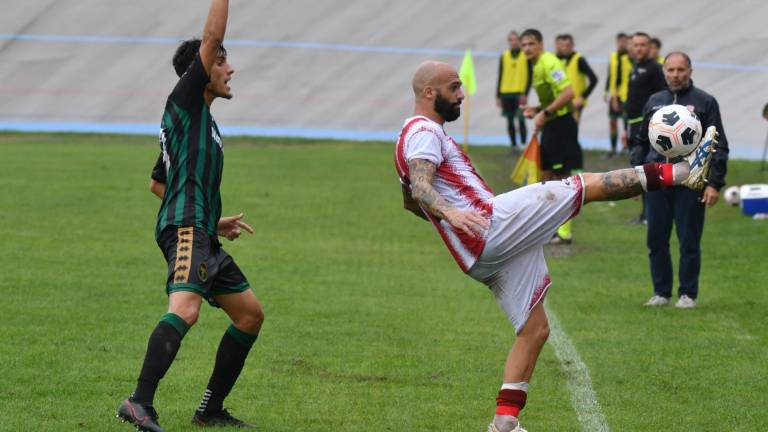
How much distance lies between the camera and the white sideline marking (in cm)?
692

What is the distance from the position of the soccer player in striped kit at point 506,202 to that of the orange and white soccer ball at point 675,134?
0.61 feet

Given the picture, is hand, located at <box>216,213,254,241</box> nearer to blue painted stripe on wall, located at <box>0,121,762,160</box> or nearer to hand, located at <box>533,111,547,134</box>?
hand, located at <box>533,111,547,134</box>

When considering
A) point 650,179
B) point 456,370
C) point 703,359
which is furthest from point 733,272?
point 650,179

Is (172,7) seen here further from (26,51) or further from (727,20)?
(727,20)

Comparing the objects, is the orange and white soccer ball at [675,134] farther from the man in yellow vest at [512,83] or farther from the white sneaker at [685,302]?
the man in yellow vest at [512,83]

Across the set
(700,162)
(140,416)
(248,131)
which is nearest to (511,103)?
(248,131)

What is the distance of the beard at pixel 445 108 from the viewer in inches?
252

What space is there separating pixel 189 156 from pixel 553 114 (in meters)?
8.49

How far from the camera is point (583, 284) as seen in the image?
12.0m

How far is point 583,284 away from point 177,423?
6.04 meters

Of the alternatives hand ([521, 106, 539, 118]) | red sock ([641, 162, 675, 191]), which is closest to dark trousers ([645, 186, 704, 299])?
hand ([521, 106, 539, 118])

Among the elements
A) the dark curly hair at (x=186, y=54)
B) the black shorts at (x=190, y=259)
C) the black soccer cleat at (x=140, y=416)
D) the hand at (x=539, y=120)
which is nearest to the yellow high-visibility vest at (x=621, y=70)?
the hand at (x=539, y=120)

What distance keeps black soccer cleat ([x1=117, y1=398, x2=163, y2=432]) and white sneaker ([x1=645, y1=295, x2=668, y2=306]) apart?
5.93 m

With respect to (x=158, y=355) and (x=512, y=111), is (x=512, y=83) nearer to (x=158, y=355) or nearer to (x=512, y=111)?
(x=512, y=111)
